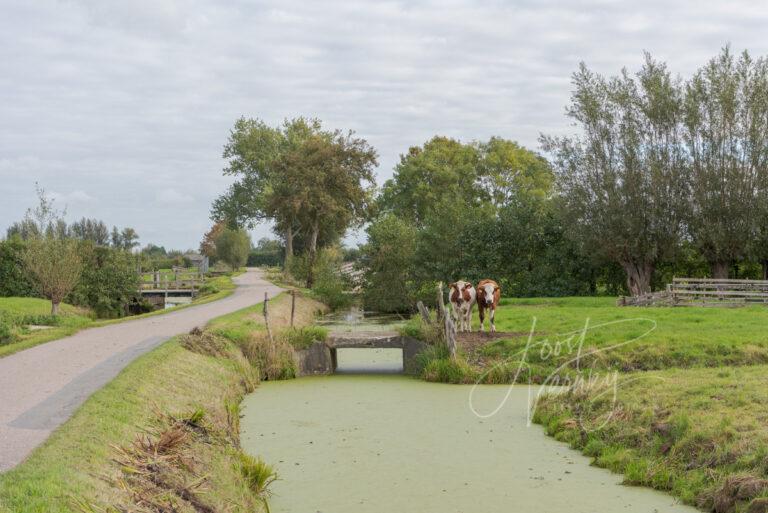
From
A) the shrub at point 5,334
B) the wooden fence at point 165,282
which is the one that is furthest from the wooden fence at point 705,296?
the wooden fence at point 165,282

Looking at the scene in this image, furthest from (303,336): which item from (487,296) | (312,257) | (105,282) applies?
(312,257)

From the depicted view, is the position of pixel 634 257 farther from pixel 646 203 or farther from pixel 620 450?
pixel 620 450

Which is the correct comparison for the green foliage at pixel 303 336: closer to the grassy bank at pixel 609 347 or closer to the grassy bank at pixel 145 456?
the grassy bank at pixel 609 347

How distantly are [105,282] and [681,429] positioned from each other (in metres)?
38.8

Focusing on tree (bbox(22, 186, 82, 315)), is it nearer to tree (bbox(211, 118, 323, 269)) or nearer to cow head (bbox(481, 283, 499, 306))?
cow head (bbox(481, 283, 499, 306))

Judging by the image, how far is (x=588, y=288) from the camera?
41969 millimetres

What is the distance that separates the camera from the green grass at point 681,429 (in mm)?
10227

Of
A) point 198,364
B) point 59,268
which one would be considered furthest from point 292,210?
point 198,364

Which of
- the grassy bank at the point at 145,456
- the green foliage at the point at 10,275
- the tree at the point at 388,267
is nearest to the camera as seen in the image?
the grassy bank at the point at 145,456

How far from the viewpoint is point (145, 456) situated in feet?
32.7

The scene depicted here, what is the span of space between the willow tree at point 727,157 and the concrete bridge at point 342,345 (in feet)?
69.1

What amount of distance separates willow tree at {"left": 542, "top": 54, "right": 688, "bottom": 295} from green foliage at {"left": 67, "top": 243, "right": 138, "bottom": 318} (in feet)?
79.4

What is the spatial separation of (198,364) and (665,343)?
10.9 metres

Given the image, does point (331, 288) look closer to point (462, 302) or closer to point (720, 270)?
point (720, 270)
